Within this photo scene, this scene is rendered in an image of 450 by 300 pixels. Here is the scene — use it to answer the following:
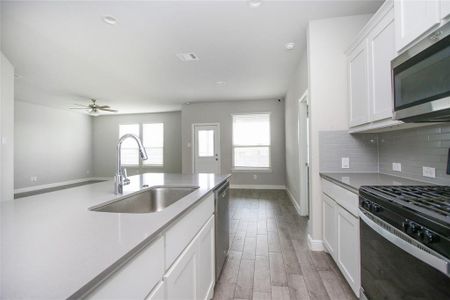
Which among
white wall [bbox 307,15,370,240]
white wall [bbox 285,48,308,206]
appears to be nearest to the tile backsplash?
white wall [bbox 307,15,370,240]

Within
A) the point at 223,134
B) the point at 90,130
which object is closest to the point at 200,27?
the point at 223,134

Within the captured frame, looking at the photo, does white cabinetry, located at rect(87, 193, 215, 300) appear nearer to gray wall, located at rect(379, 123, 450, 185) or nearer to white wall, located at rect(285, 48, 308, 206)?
gray wall, located at rect(379, 123, 450, 185)

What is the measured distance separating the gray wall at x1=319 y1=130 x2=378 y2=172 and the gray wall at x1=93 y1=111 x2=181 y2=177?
6.46m

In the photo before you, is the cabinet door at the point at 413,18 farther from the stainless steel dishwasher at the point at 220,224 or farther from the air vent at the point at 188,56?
the air vent at the point at 188,56

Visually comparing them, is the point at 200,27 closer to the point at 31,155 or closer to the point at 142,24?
the point at 142,24

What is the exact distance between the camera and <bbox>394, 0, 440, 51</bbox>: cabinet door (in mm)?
1187

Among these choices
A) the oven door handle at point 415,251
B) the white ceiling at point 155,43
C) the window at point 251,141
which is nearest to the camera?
the oven door handle at point 415,251

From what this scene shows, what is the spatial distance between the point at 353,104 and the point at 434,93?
123 centimetres

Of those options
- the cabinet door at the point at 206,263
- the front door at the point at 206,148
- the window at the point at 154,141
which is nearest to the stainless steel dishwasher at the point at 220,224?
the cabinet door at the point at 206,263

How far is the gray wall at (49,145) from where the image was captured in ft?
20.7

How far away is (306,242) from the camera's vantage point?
2744mm

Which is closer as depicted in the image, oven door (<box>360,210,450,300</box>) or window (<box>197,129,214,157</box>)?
oven door (<box>360,210,450,300</box>)

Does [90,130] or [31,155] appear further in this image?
[90,130]

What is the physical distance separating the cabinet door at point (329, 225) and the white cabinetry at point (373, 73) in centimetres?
82
